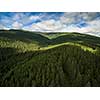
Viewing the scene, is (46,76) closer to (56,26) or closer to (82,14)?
(56,26)
